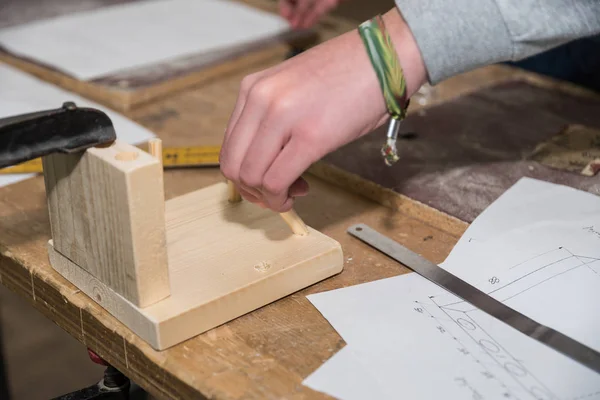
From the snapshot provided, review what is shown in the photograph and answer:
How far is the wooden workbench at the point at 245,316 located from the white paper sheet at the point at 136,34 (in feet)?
0.95

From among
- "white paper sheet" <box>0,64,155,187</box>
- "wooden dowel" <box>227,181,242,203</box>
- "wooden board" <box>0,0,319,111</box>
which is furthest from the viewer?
"wooden board" <box>0,0,319,111</box>

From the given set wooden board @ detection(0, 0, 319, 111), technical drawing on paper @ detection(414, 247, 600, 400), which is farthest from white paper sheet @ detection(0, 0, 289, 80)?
technical drawing on paper @ detection(414, 247, 600, 400)

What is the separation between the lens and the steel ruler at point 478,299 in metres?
0.68

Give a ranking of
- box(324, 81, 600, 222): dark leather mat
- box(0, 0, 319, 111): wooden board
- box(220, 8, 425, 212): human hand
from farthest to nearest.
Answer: box(0, 0, 319, 111): wooden board, box(324, 81, 600, 222): dark leather mat, box(220, 8, 425, 212): human hand

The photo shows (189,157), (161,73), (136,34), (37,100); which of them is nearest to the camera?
(189,157)

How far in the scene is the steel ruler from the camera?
2.22 feet

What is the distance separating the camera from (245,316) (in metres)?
0.74

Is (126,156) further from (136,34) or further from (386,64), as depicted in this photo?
(136,34)

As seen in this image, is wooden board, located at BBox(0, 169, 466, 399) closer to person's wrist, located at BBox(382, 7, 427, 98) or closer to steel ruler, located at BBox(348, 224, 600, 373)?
steel ruler, located at BBox(348, 224, 600, 373)

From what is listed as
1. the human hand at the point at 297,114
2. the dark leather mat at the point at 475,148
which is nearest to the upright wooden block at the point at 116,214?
the human hand at the point at 297,114

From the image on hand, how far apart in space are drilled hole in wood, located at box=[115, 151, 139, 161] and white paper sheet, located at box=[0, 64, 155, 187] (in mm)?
465

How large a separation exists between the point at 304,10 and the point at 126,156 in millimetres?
799

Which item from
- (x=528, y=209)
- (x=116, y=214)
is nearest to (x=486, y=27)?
(x=528, y=209)

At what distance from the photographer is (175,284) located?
2.38ft
